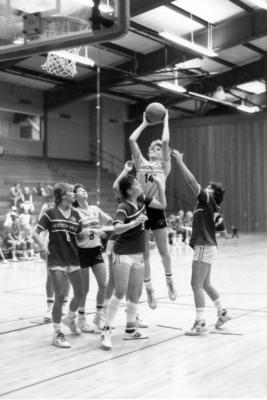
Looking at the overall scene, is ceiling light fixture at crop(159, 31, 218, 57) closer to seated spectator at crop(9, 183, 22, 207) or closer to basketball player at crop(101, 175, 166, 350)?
seated spectator at crop(9, 183, 22, 207)

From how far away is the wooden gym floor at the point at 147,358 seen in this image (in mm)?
4086

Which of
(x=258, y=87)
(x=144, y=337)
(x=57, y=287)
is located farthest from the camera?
(x=258, y=87)

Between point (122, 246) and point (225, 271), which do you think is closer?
point (122, 246)

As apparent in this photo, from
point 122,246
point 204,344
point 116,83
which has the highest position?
point 116,83

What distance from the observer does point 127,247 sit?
5.39 m

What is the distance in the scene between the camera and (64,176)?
74.9ft

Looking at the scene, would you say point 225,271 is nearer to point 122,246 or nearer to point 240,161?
point 122,246

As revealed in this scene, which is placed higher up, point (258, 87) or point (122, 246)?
point (258, 87)

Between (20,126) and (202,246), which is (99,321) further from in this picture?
(20,126)

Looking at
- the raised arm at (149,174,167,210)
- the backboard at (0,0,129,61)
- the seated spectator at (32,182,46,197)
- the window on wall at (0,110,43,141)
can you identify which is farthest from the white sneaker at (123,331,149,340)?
the window on wall at (0,110,43,141)

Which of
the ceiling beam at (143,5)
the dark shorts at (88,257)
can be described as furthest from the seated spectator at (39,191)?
the dark shorts at (88,257)

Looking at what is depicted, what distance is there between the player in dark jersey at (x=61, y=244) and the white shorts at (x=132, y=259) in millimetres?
431

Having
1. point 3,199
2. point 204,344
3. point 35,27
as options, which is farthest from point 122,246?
point 3,199

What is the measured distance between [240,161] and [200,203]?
70.5ft
